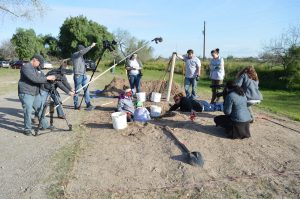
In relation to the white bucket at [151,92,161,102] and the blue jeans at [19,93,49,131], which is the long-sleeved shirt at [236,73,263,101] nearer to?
the white bucket at [151,92,161,102]

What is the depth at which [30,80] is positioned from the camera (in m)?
7.73

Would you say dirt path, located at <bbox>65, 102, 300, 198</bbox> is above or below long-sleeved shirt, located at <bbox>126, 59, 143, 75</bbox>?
below

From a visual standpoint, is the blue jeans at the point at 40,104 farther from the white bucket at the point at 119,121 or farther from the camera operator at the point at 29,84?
the white bucket at the point at 119,121

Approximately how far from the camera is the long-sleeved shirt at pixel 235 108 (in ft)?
23.6

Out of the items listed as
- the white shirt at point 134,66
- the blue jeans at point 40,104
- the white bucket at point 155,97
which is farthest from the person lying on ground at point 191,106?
the blue jeans at point 40,104

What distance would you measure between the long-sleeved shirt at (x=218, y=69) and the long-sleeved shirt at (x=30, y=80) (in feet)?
17.7

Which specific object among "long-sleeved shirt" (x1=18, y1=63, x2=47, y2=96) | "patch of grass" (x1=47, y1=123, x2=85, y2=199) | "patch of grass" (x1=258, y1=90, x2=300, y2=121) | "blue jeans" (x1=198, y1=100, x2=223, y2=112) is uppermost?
"long-sleeved shirt" (x1=18, y1=63, x2=47, y2=96)

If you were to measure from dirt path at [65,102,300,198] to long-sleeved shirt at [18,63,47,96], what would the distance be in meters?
1.52

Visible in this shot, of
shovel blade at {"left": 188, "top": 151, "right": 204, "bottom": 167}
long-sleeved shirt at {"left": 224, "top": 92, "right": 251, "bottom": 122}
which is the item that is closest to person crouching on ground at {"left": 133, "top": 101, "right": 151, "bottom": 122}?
long-sleeved shirt at {"left": 224, "top": 92, "right": 251, "bottom": 122}

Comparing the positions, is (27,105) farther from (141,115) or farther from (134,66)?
(134,66)

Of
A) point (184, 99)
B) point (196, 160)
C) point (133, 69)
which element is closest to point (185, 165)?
point (196, 160)

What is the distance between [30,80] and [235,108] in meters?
4.21

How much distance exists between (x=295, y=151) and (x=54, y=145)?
4.51m

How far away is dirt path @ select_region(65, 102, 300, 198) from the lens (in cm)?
504
